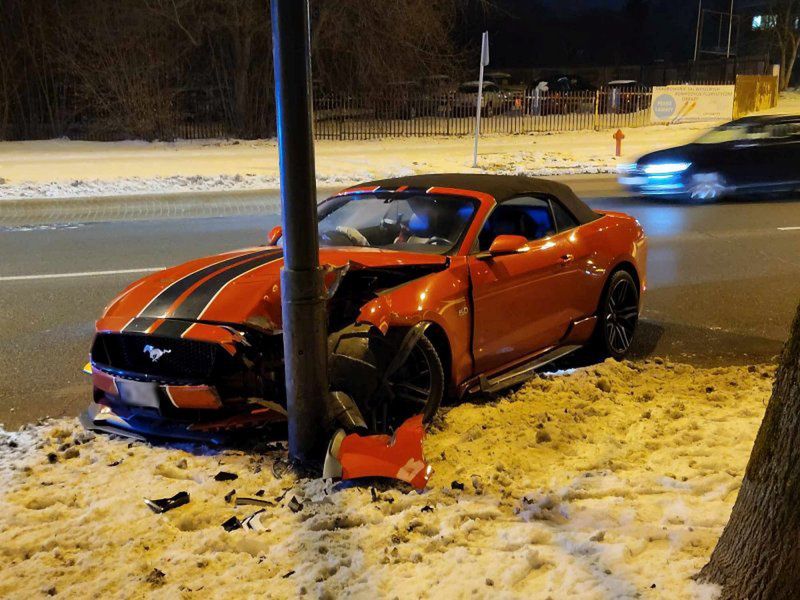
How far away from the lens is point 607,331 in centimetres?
607

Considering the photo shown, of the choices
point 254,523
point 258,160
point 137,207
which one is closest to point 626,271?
point 254,523

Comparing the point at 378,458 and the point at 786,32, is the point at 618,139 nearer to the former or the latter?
the point at 378,458

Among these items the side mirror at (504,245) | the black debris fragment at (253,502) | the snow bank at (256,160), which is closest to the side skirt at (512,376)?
the side mirror at (504,245)

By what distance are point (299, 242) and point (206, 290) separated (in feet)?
2.96

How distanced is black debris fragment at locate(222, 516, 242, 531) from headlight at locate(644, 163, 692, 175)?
13356mm

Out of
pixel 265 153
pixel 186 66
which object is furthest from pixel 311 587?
pixel 186 66

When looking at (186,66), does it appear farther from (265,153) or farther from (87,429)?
(87,429)

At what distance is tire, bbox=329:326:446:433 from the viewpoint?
4270mm

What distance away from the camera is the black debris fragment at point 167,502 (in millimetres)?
3592

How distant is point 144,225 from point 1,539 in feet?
32.3

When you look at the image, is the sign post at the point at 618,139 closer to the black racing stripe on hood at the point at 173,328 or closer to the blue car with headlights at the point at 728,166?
the blue car with headlights at the point at 728,166

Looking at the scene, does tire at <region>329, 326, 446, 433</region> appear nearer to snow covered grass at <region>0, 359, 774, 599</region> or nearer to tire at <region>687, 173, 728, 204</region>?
snow covered grass at <region>0, 359, 774, 599</region>

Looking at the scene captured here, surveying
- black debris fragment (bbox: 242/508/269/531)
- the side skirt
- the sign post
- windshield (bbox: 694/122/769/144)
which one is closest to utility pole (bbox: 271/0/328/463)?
black debris fragment (bbox: 242/508/269/531)

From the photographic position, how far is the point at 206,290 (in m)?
4.38
